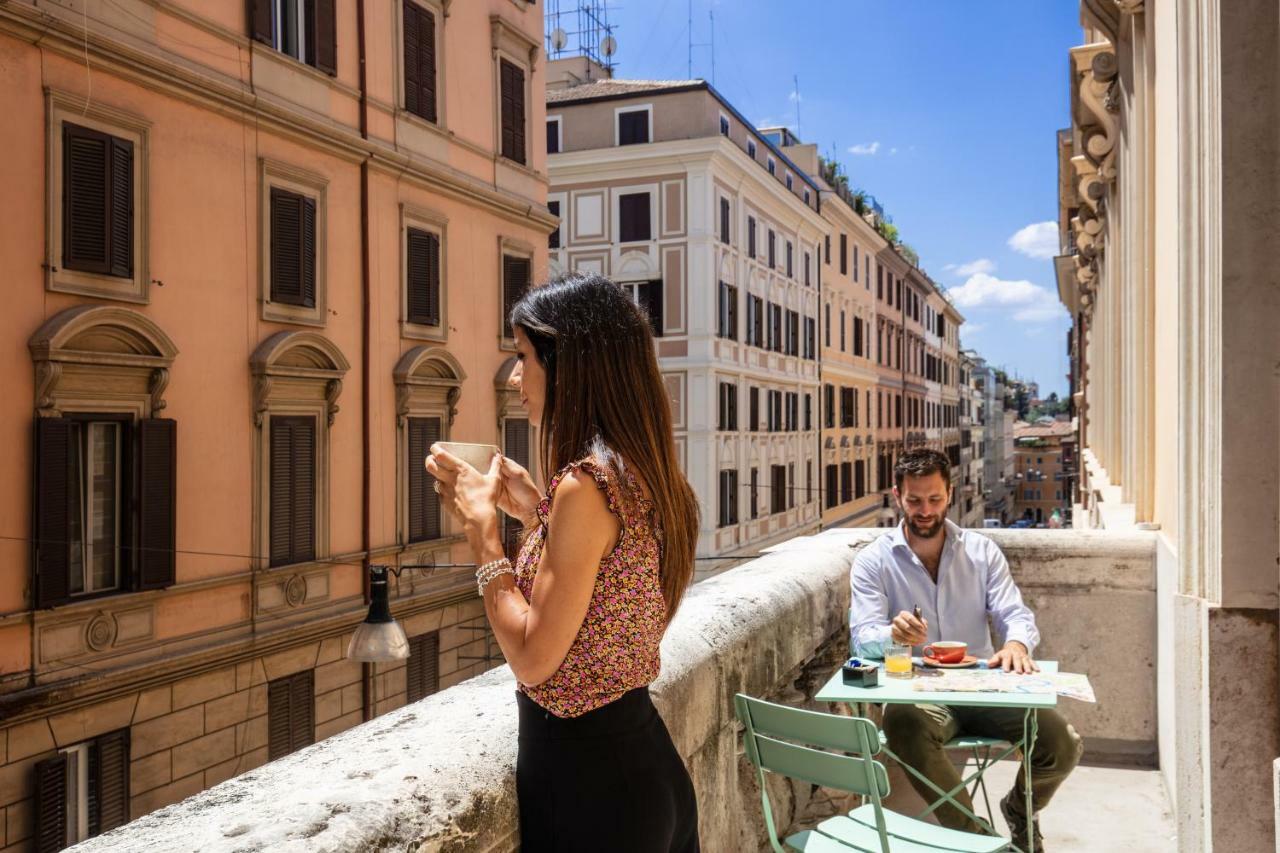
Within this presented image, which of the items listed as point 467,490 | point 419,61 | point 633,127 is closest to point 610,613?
point 467,490

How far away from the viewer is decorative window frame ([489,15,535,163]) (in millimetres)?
19688

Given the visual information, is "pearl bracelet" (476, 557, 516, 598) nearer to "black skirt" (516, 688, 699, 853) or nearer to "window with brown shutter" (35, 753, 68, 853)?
"black skirt" (516, 688, 699, 853)

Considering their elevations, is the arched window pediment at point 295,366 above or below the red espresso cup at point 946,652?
above

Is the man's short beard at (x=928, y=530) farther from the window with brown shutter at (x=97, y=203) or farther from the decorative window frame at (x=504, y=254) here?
the decorative window frame at (x=504, y=254)

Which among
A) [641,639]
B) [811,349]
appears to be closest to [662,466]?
[641,639]

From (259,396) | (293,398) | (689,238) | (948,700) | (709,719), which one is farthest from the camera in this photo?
(689,238)

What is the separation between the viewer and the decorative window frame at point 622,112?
1115 inches

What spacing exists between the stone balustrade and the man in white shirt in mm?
300

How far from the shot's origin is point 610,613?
6.24 ft

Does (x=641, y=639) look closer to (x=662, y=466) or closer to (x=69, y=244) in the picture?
(x=662, y=466)

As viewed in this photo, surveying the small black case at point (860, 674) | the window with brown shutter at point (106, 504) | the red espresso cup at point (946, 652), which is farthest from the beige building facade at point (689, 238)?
the small black case at point (860, 674)

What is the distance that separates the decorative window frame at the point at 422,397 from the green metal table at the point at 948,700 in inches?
539

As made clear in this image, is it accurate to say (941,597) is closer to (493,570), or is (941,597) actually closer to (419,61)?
(493,570)

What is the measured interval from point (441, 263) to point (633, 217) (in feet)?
37.9
